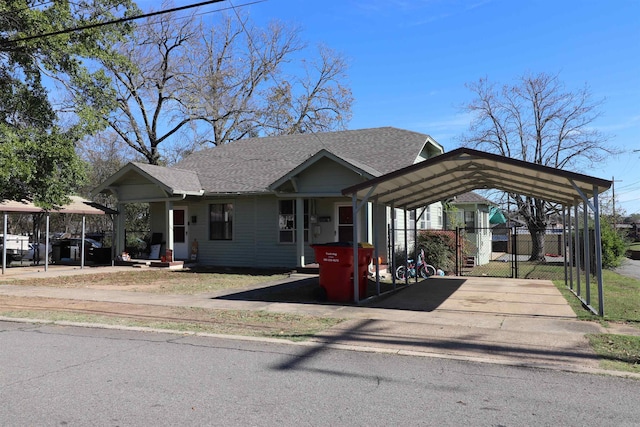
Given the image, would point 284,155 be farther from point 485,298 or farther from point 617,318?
point 617,318

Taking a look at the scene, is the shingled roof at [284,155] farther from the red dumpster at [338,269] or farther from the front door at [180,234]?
the red dumpster at [338,269]

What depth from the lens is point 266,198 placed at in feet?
62.3

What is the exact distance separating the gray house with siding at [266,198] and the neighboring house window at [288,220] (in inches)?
1.5

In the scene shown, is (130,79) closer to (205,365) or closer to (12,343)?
(12,343)

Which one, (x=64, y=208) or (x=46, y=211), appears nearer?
(x=46, y=211)

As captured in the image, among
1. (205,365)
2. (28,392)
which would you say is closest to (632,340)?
(205,365)

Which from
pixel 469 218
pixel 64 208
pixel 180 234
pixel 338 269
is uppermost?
pixel 64 208

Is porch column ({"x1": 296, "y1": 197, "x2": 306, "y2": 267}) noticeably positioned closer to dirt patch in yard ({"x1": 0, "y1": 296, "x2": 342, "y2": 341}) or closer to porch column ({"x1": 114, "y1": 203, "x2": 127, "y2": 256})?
dirt patch in yard ({"x1": 0, "y1": 296, "x2": 342, "y2": 341})

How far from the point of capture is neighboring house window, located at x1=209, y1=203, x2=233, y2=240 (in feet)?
65.2

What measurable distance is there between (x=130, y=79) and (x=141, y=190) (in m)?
15.7

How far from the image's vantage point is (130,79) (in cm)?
3266

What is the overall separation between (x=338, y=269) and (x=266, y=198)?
8663 mm

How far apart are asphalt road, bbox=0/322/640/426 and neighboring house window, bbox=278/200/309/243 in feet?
38.5

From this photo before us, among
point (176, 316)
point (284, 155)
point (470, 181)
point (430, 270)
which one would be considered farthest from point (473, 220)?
point (176, 316)
